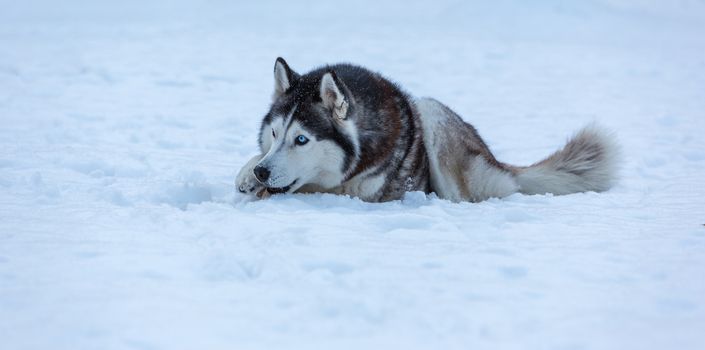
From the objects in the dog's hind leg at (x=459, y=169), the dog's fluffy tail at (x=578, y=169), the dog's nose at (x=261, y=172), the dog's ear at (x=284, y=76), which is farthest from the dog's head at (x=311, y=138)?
the dog's fluffy tail at (x=578, y=169)

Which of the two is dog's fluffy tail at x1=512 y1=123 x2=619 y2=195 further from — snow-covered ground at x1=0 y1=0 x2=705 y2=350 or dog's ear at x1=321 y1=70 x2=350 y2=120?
dog's ear at x1=321 y1=70 x2=350 y2=120

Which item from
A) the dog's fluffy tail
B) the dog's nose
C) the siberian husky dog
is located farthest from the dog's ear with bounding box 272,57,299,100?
the dog's fluffy tail

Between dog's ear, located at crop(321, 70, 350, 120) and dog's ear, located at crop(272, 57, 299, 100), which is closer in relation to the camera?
dog's ear, located at crop(321, 70, 350, 120)

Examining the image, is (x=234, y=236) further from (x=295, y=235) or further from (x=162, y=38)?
(x=162, y=38)

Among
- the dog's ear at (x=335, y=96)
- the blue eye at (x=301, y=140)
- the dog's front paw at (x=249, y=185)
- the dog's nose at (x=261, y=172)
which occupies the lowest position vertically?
the dog's front paw at (x=249, y=185)

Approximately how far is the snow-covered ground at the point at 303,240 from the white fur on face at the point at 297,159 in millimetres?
168

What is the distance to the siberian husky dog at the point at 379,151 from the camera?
458 centimetres

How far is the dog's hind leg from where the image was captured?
520 cm

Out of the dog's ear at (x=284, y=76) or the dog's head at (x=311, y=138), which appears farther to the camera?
the dog's ear at (x=284, y=76)

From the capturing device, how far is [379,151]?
4809 millimetres

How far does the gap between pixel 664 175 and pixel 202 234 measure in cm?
436

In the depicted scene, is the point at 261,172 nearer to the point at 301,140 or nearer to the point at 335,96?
the point at 301,140

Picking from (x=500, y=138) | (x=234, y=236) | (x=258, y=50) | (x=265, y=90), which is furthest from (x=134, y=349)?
(x=258, y=50)

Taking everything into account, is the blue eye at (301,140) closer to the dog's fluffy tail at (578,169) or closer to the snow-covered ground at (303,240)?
the snow-covered ground at (303,240)
